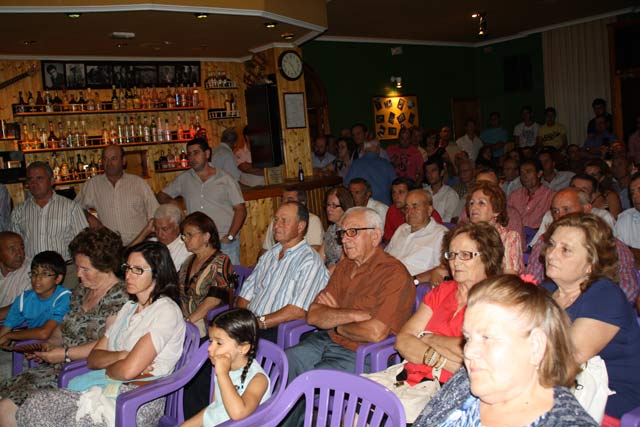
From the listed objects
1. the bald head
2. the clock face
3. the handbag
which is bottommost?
the handbag

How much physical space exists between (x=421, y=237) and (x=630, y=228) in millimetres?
1474

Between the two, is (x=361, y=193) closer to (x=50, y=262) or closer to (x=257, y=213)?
(x=257, y=213)

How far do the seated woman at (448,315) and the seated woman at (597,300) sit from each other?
261mm

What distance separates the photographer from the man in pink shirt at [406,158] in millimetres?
8656

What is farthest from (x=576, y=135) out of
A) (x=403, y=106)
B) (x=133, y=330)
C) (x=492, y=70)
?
(x=133, y=330)

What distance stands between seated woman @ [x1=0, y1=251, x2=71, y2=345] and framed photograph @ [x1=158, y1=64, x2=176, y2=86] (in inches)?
233

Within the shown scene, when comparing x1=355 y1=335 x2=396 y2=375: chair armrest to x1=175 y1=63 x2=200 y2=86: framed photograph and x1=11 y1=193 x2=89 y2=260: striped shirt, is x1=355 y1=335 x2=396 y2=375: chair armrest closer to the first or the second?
x1=11 y1=193 x2=89 y2=260: striped shirt

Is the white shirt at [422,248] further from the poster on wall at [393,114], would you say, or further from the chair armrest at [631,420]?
the poster on wall at [393,114]

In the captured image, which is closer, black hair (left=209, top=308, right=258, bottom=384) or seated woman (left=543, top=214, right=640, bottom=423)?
seated woman (left=543, top=214, right=640, bottom=423)

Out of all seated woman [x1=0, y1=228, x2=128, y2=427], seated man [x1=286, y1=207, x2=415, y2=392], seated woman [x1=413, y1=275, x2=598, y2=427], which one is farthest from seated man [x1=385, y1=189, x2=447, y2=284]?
seated woman [x1=413, y1=275, x2=598, y2=427]

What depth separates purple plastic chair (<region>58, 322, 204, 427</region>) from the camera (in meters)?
2.53

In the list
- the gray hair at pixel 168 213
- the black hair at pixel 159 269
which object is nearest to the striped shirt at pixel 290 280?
the black hair at pixel 159 269

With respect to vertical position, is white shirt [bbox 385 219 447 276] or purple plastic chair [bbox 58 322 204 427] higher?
white shirt [bbox 385 219 447 276]

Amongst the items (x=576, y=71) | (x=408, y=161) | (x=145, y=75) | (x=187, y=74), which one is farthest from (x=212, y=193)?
(x=576, y=71)
